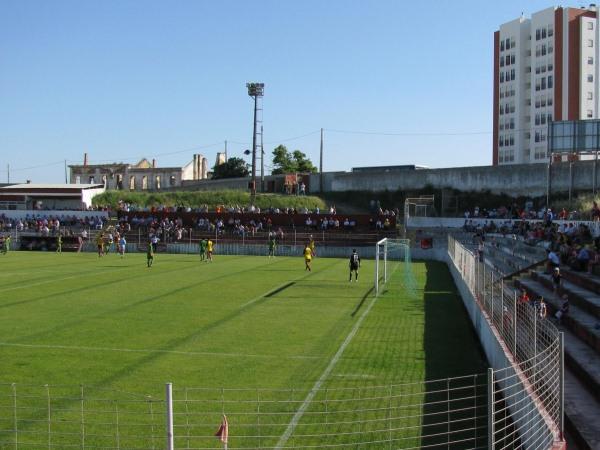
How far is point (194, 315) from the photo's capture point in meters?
19.8

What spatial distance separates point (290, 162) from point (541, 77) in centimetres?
3689

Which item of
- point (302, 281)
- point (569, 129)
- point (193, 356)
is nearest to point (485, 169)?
point (569, 129)

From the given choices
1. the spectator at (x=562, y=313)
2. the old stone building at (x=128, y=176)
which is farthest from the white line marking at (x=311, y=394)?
the old stone building at (x=128, y=176)

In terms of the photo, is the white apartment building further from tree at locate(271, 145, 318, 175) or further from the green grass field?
the green grass field

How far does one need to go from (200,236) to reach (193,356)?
1595 inches

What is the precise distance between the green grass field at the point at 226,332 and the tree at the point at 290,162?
7029 centimetres

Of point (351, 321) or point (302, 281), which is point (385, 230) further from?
point (351, 321)

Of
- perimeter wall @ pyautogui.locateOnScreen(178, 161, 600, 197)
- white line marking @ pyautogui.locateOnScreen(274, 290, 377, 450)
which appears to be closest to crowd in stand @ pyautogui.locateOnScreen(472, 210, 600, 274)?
perimeter wall @ pyautogui.locateOnScreen(178, 161, 600, 197)

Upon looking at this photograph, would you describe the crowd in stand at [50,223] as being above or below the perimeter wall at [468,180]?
below

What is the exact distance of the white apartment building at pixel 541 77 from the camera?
7725 cm

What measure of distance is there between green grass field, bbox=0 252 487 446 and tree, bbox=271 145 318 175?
231 ft

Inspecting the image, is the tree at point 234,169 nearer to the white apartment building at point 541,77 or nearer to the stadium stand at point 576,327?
the white apartment building at point 541,77

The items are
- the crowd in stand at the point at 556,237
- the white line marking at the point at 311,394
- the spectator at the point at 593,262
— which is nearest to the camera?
the white line marking at the point at 311,394

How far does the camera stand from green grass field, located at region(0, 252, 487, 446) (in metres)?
12.6
